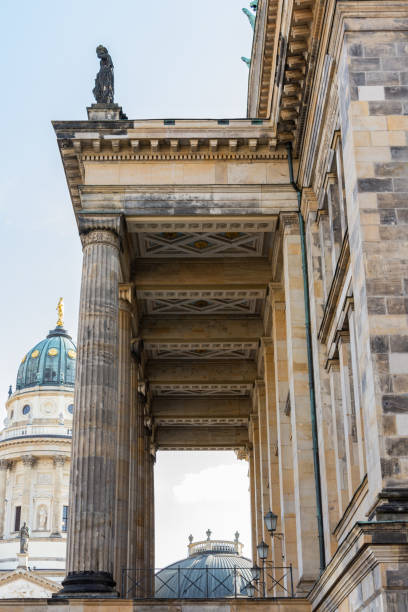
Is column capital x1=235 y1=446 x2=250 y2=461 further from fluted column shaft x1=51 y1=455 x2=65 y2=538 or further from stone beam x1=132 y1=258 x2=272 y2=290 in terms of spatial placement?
fluted column shaft x1=51 y1=455 x2=65 y2=538

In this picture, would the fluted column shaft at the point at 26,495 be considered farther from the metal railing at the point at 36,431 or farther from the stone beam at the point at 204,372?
the stone beam at the point at 204,372

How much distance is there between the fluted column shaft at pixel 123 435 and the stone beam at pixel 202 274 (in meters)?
1.33

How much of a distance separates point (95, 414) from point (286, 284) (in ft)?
22.4

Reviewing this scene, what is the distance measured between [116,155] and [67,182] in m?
2.78

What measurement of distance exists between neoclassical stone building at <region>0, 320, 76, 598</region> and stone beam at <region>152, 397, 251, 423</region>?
7999 centimetres

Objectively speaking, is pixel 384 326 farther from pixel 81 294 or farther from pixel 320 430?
pixel 81 294

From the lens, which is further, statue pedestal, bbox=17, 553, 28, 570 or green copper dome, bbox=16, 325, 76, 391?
green copper dome, bbox=16, 325, 76, 391

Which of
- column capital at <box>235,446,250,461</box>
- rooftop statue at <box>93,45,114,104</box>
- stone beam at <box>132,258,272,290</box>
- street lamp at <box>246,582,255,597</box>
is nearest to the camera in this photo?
street lamp at <box>246,582,255,597</box>

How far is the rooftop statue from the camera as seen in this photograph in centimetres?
→ 3234

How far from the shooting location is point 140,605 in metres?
24.7

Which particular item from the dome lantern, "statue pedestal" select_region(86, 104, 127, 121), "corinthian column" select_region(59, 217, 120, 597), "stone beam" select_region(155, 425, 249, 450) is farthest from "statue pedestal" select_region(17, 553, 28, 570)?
"statue pedestal" select_region(86, 104, 127, 121)

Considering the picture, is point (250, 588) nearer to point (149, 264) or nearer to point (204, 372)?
point (149, 264)

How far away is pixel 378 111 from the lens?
20.7 meters

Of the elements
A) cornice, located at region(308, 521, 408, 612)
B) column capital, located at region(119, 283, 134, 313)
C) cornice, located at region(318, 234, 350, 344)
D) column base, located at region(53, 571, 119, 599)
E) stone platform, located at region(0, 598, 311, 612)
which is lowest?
cornice, located at region(308, 521, 408, 612)
